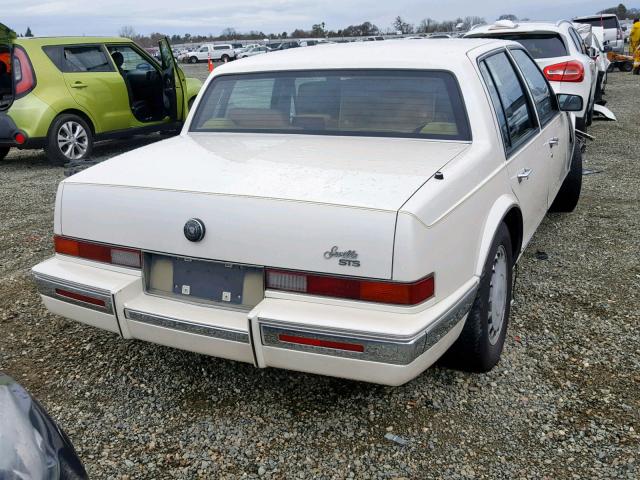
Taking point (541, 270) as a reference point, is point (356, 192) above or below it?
above

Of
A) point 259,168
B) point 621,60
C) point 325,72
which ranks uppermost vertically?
point 325,72

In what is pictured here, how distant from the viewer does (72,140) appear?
8.52 meters

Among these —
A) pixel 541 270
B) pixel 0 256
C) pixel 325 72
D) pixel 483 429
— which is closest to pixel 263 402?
pixel 483 429

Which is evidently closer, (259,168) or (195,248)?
(195,248)

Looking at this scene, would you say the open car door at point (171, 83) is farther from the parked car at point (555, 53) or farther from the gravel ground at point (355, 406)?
the gravel ground at point (355, 406)

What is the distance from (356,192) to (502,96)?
Answer: 1.51 metres

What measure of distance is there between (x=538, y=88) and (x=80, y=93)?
6460 millimetres

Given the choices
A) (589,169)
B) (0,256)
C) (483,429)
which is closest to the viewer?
(483,429)

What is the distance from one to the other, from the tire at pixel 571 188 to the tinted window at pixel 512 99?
160cm

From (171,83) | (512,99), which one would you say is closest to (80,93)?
(171,83)

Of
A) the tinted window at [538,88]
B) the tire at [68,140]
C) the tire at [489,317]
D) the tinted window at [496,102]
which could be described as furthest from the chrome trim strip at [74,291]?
the tire at [68,140]

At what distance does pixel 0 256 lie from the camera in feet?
16.3

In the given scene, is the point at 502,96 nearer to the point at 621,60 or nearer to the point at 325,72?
the point at 325,72

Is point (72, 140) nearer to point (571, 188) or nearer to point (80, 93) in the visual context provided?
point (80, 93)
